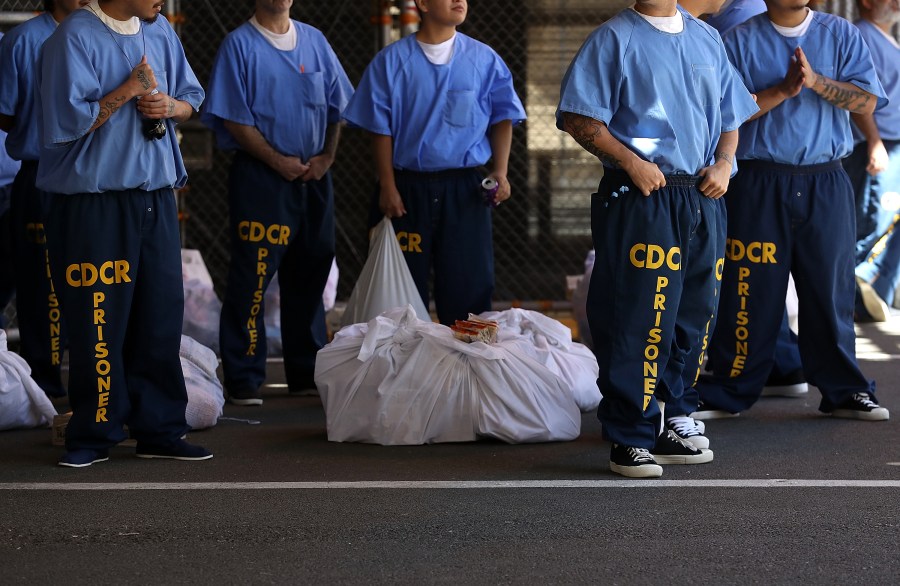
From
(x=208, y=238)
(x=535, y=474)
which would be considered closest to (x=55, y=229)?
(x=535, y=474)

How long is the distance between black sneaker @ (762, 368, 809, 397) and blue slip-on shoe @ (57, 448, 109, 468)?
10.3ft

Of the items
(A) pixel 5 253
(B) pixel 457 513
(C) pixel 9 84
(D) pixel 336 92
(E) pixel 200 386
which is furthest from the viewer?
(A) pixel 5 253

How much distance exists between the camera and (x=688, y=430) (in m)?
4.93

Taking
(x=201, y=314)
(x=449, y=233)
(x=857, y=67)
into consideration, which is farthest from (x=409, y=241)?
(x=201, y=314)

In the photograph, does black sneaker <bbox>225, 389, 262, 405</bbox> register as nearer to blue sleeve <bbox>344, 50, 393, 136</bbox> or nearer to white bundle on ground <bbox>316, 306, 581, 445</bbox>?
white bundle on ground <bbox>316, 306, 581, 445</bbox>

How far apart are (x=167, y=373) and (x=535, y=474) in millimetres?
1424

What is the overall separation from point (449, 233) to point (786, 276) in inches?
59.3

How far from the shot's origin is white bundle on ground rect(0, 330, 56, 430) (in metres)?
5.55

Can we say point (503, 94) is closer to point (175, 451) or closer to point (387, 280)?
point (387, 280)

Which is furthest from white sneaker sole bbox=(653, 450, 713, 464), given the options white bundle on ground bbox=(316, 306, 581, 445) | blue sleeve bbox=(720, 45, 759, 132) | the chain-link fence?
the chain-link fence

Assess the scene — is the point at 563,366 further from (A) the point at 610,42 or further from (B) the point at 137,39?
(B) the point at 137,39

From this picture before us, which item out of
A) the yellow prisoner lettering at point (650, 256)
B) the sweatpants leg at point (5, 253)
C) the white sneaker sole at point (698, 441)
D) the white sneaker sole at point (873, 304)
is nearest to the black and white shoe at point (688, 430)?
the white sneaker sole at point (698, 441)

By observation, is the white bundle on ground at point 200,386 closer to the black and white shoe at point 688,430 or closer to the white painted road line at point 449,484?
the white painted road line at point 449,484

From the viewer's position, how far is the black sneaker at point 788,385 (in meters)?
6.25
